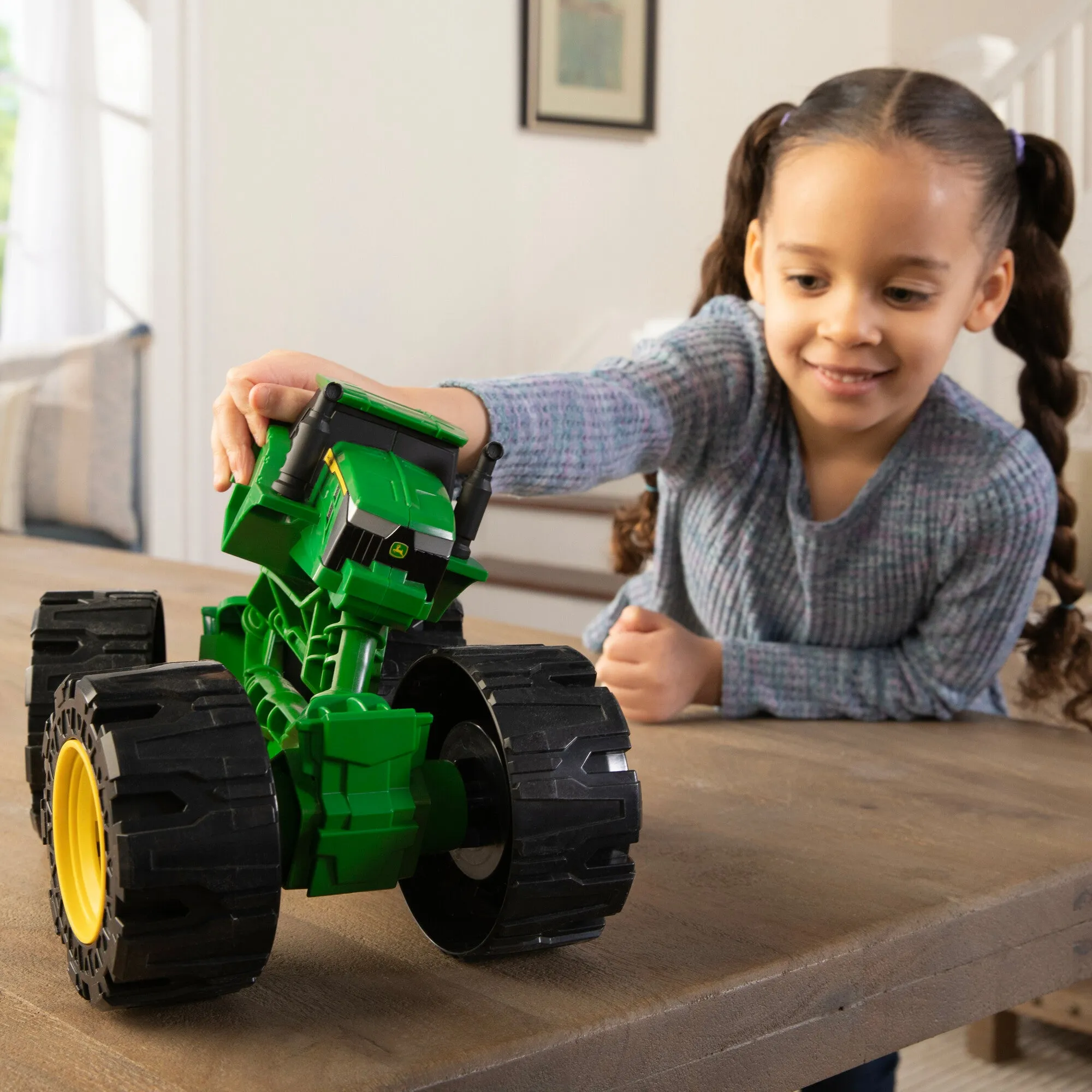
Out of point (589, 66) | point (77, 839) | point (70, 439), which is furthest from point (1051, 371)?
point (589, 66)

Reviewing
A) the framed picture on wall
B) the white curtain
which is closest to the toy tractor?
the white curtain

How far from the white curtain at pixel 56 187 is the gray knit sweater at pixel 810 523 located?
8.50 feet

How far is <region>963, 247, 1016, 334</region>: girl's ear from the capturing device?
0.91 meters

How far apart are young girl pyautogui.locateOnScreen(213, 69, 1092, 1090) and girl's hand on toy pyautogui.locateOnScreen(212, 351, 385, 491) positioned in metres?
0.13

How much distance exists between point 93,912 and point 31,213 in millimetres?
3148

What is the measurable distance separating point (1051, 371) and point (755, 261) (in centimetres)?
24

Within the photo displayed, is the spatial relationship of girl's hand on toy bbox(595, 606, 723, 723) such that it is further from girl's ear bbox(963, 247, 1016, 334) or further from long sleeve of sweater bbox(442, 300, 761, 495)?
girl's ear bbox(963, 247, 1016, 334)

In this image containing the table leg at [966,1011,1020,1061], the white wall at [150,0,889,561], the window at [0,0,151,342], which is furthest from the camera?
the window at [0,0,151,342]

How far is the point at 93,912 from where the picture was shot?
1.24ft

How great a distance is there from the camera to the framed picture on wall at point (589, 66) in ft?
11.5

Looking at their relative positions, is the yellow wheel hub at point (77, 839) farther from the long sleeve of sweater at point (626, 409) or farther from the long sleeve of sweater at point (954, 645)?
the long sleeve of sweater at point (954, 645)

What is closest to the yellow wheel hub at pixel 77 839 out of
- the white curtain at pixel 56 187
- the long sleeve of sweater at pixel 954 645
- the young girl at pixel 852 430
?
the young girl at pixel 852 430

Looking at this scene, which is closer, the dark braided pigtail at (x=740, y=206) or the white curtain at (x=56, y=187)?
the dark braided pigtail at (x=740, y=206)

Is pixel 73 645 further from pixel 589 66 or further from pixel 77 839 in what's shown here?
pixel 589 66
